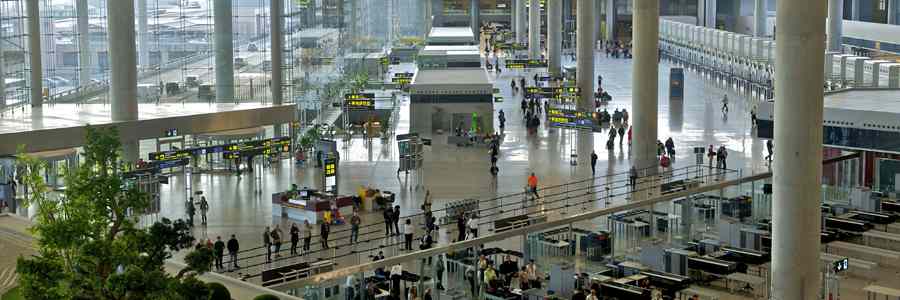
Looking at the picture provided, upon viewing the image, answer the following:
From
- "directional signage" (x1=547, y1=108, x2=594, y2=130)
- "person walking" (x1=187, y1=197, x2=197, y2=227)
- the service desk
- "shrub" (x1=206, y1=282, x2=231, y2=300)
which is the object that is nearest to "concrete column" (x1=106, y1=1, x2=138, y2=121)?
"person walking" (x1=187, y1=197, x2=197, y2=227)

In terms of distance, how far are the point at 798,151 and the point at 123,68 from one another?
21572 millimetres

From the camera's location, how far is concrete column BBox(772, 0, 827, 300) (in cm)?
2469

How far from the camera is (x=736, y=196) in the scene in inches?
1414

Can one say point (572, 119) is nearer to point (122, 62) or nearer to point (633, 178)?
point (633, 178)

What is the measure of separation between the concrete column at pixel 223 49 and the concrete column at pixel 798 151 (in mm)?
28195

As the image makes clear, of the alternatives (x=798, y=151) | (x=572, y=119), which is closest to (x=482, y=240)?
(x=798, y=151)

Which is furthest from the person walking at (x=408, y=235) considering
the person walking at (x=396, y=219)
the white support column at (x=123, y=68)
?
the white support column at (x=123, y=68)

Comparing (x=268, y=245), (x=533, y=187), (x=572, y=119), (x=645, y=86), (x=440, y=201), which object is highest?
Answer: (x=645, y=86)

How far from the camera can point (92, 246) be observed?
15008mm

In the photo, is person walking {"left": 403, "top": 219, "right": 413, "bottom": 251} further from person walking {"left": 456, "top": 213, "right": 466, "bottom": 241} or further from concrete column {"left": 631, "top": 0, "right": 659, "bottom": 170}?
concrete column {"left": 631, "top": 0, "right": 659, "bottom": 170}

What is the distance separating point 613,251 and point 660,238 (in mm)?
2441

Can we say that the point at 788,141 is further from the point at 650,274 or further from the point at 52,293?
the point at 52,293

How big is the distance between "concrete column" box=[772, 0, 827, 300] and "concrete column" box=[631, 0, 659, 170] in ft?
58.0

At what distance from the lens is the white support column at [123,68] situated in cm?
3769
